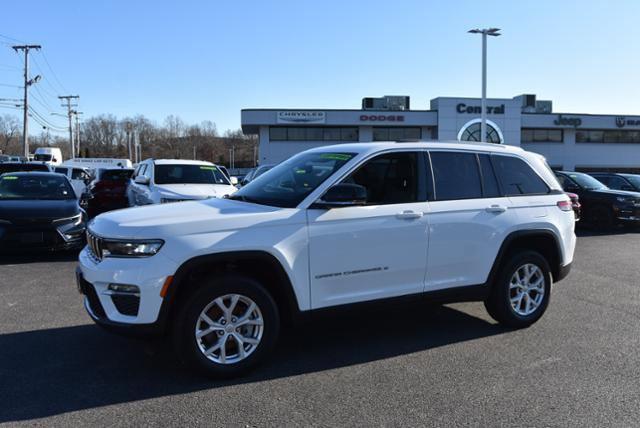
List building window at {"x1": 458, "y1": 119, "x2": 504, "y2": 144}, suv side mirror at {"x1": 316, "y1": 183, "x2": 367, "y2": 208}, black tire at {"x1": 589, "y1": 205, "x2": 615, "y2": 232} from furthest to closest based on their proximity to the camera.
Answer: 1. building window at {"x1": 458, "y1": 119, "x2": 504, "y2": 144}
2. black tire at {"x1": 589, "y1": 205, "x2": 615, "y2": 232}
3. suv side mirror at {"x1": 316, "y1": 183, "x2": 367, "y2": 208}

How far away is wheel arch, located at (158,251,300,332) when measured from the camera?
3924mm

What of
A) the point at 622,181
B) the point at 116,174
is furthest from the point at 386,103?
the point at 116,174

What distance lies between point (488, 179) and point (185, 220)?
308cm

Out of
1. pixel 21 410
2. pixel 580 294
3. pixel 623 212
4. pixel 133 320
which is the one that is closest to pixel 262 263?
pixel 133 320

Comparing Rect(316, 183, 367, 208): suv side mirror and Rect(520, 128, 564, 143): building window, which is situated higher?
Rect(520, 128, 564, 143): building window

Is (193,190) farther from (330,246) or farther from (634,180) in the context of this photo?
(634,180)

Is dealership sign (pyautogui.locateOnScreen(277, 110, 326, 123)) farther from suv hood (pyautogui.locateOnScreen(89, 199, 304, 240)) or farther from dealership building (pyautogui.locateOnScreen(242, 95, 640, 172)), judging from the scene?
suv hood (pyautogui.locateOnScreen(89, 199, 304, 240))

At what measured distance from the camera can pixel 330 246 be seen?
4.38 meters

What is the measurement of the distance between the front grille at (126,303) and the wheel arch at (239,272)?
184 mm

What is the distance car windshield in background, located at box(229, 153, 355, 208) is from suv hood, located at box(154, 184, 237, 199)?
4880 millimetres

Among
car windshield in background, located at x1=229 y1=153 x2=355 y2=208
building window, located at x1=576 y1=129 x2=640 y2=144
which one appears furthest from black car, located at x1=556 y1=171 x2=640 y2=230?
building window, located at x1=576 y1=129 x2=640 y2=144

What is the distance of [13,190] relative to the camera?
32.5 feet

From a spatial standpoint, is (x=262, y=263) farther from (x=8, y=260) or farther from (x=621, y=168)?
(x=621, y=168)

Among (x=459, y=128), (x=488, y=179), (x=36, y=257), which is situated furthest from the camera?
(x=459, y=128)
